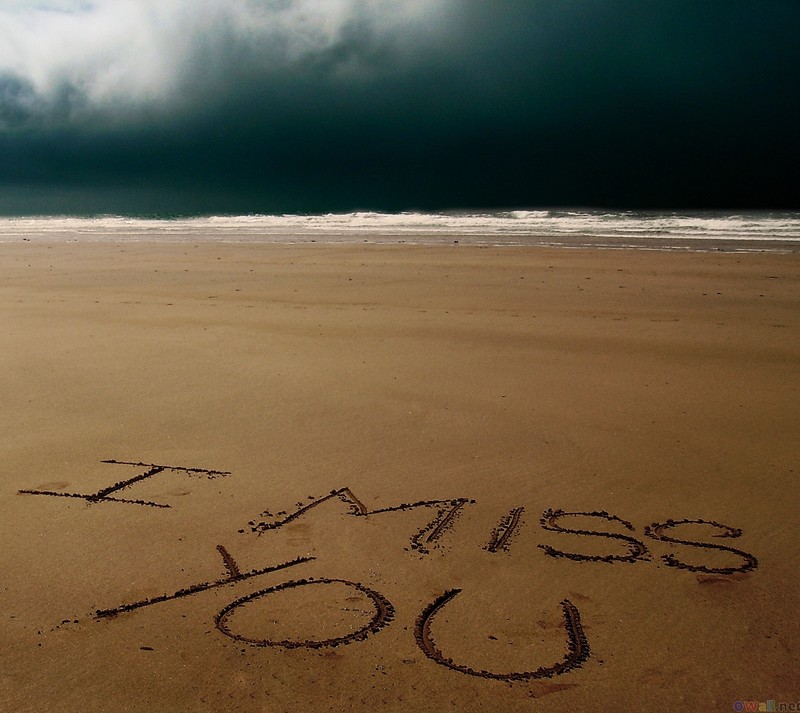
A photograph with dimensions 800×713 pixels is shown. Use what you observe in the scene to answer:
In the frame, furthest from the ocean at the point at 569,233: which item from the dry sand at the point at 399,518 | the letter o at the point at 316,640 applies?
the letter o at the point at 316,640

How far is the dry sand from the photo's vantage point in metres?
1.93

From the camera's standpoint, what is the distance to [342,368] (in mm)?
5066

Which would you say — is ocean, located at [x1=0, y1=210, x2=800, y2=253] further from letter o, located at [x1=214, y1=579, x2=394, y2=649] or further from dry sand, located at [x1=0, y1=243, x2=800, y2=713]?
letter o, located at [x1=214, y1=579, x2=394, y2=649]

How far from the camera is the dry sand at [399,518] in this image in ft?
6.32

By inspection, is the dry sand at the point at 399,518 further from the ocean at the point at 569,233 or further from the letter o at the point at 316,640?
the ocean at the point at 569,233

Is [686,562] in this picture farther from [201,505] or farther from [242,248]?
[242,248]

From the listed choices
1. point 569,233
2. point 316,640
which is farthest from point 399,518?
point 569,233

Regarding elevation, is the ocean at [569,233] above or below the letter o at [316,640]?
above

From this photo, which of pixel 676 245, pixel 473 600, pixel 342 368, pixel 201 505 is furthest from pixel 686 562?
pixel 676 245

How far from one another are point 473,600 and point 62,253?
600 inches

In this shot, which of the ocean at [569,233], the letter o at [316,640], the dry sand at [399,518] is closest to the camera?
the dry sand at [399,518]

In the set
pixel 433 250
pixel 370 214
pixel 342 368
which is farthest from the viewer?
pixel 370 214

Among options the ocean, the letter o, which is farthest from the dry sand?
the ocean

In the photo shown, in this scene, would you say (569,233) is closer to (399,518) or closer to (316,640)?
(399,518)
